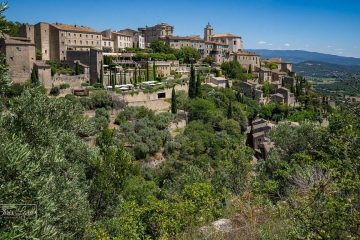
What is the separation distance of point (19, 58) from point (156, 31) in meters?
50.2

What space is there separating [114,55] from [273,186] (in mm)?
46106

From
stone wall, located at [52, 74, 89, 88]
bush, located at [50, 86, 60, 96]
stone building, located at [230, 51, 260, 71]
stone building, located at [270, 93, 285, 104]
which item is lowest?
stone building, located at [270, 93, 285, 104]

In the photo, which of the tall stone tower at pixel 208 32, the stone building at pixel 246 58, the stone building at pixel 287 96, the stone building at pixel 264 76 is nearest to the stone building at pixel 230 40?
the tall stone tower at pixel 208 32

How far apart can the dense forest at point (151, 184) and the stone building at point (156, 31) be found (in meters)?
54.0

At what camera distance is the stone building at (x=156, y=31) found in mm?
88137

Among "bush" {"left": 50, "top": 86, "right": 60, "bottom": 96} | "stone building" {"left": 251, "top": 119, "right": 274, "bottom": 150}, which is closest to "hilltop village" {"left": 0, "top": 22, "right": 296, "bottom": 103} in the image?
"bush" {"left": 50, "top": 86, "right": 60, "bottom": 96}

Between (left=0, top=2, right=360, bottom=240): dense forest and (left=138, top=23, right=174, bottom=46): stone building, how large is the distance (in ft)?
177

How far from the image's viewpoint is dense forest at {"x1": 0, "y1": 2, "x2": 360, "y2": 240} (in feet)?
25.4

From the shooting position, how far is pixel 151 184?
84.4ft

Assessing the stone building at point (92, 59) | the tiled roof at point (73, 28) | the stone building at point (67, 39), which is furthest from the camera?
the tiled roof at point (73, 28)

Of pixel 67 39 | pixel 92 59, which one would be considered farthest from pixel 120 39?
pixel 92 59

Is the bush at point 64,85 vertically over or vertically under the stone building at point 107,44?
under

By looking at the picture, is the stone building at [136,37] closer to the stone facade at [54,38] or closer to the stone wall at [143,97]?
the stone facade at [54,38]

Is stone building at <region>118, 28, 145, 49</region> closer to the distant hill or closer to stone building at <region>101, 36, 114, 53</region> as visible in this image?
stone building at <region>101, 36, 114, 53</region>
